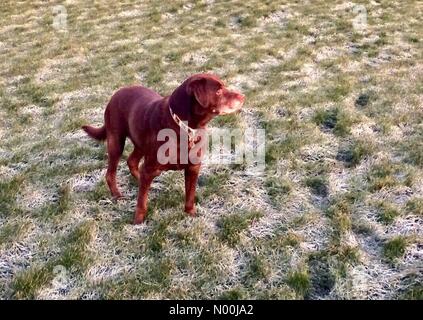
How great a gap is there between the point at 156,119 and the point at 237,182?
6.21 ft

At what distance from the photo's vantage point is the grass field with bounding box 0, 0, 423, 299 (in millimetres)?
4883

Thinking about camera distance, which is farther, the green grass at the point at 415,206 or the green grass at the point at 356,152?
the green grass at the point at 356,152

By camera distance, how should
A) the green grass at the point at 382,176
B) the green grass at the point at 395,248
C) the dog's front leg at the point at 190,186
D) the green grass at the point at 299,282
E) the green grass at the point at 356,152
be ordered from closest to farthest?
1. the green grass at the point at 299,282
2. the green grass at the point at 395,248
3. the dog's front leg at the point at 190,186
4. the green grass at the point at 382,176
5. the green grass at the point at 356,152

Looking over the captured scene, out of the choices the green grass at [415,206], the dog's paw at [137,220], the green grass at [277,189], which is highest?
the dog's paw at [137,220]

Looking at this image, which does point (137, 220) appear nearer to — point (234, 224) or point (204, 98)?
point (234, 224)

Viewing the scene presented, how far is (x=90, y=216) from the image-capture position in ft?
19.3

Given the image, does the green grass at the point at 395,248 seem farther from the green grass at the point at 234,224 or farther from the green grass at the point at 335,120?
the green grass at the point at 335,120

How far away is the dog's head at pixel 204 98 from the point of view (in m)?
4.72

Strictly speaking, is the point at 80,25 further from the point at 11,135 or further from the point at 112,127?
the point at 112,127

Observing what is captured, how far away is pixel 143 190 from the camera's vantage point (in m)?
5.51

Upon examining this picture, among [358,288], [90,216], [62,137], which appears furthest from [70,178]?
[358,288]

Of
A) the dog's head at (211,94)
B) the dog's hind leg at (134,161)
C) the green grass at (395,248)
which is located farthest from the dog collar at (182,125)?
the green grass at (395,248)

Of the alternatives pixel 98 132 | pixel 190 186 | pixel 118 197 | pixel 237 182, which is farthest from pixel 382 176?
pixel 98 132

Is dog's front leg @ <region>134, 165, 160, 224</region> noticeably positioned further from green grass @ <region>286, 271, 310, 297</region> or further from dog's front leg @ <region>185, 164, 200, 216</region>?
green grass @ <region>286, 271, 310, 297</region>
